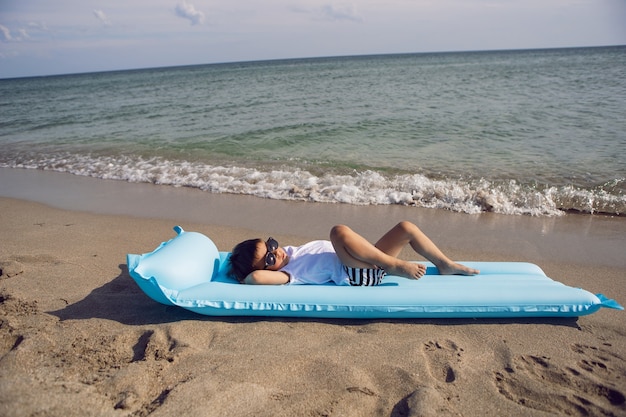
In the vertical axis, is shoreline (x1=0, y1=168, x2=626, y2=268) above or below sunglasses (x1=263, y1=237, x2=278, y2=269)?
below

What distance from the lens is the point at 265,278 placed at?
12.3 feet

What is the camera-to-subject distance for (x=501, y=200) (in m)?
6.42

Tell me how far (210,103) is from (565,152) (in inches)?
563

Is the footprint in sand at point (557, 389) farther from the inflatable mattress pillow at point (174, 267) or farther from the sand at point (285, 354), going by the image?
the inflatable mattress pillow at point (174, 267)

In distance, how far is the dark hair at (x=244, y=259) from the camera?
3.79 metres

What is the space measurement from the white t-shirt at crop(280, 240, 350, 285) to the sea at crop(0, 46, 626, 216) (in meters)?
2.80

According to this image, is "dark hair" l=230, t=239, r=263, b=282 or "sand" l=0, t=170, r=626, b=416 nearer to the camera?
"sand" l=0, t=170, r=626, b=416

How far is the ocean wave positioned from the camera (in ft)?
20.7

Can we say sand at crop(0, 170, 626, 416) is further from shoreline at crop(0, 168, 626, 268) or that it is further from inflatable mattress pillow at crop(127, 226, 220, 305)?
inflatable mattress pillow at crop(127, 226, 220, 305)

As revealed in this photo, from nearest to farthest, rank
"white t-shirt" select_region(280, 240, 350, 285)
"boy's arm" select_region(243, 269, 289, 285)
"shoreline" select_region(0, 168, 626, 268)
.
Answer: "boy's arm" select_region(243, 269, 289, 285) < "white t-shirt" select_region(280, 240, 350, 285) < "shoreline" select_region(0, 168, 626, 268)

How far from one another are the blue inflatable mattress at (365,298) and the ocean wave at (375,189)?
9.46 ft

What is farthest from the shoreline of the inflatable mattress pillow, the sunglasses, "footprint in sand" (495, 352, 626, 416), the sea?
"footprint in sand" (495, 352, 626, 416)

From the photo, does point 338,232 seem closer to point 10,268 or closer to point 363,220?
point 363,220

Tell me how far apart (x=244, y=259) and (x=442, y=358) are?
175 centimetres
